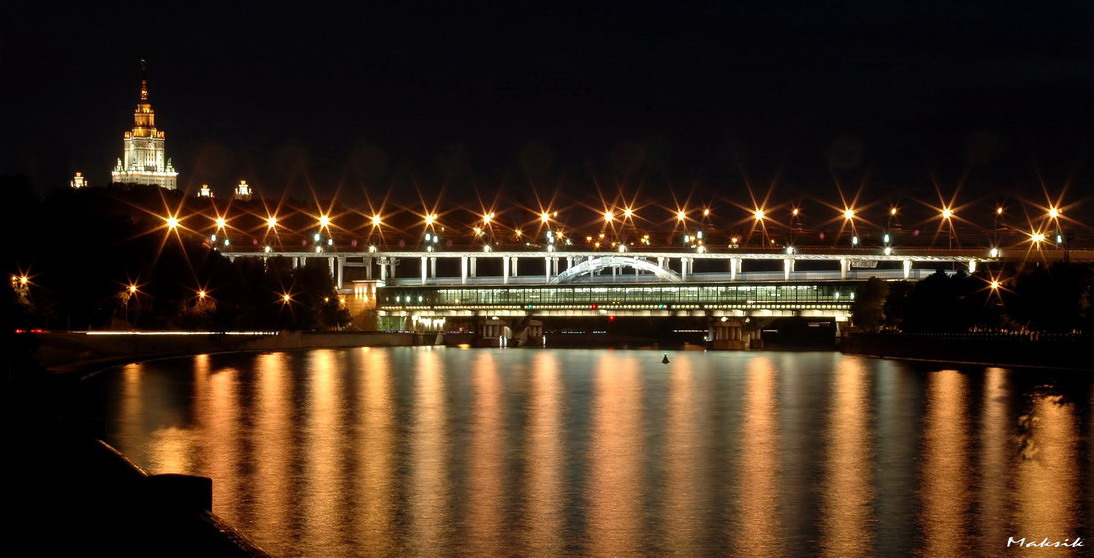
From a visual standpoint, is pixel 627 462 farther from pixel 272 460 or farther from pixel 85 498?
pixel 85 498

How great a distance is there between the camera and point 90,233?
351 feet

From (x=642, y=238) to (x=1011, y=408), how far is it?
121m

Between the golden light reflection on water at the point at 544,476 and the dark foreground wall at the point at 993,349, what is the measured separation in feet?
110

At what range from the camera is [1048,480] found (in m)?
32.9

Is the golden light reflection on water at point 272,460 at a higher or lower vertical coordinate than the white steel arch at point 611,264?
lower

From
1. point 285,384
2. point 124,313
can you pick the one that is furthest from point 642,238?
point 285,384

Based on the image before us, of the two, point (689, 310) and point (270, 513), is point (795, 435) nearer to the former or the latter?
point (270, 513)

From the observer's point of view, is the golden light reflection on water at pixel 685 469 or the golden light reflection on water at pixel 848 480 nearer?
the golden light reflection on water at pixel 848 480

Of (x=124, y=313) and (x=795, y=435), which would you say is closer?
(x=795, y=435)

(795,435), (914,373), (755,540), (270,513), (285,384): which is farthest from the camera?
(914,373)

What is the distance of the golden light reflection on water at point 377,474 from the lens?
2548 centimetres

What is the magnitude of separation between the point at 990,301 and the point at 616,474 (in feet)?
245

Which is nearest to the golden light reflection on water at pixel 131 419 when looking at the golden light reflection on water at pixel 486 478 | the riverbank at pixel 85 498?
the riverbank at pixel 85 498

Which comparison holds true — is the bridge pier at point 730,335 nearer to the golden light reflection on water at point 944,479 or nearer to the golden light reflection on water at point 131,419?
the golden light reflection on water at point 131,419
